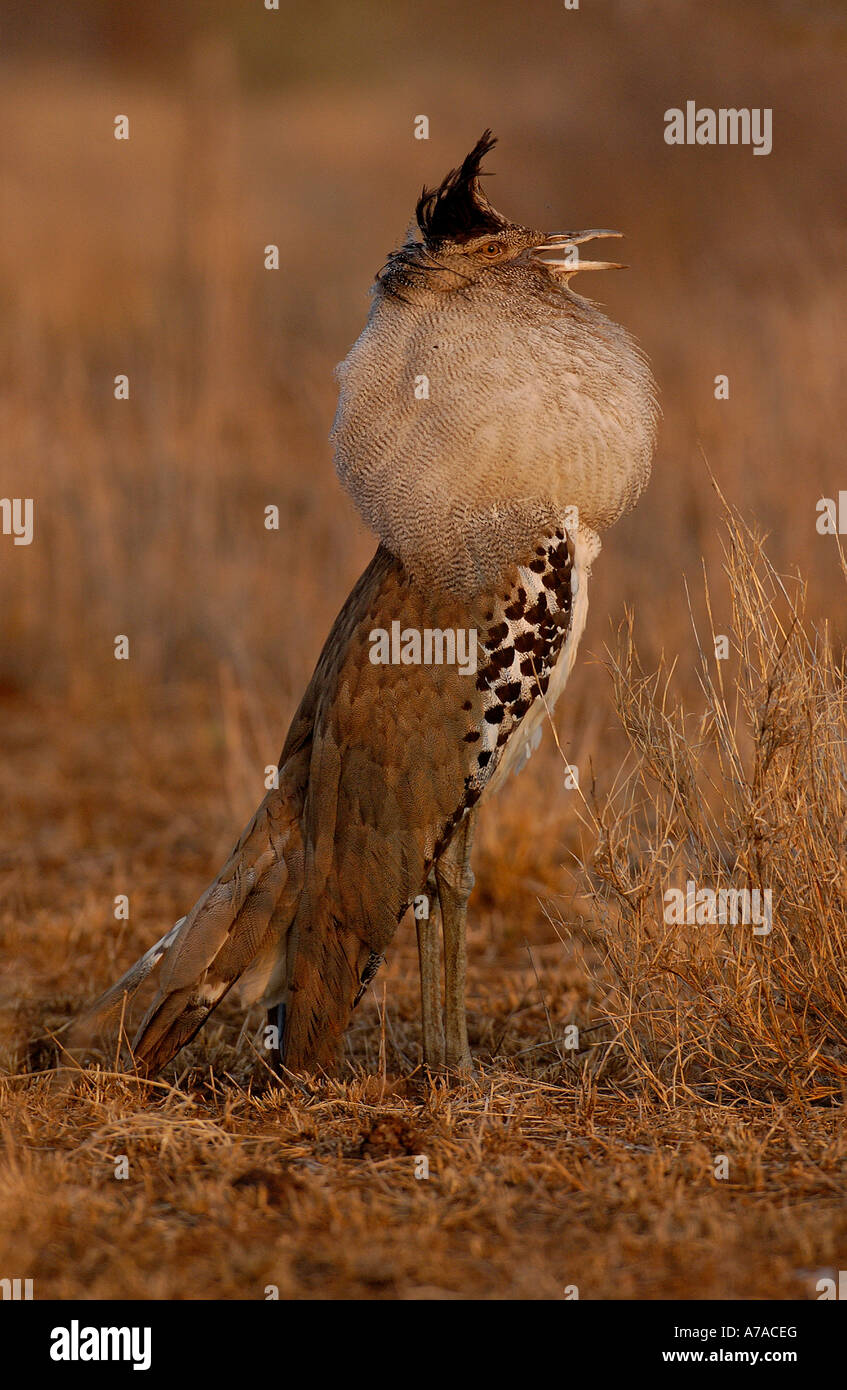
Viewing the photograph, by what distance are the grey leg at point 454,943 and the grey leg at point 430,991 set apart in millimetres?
26

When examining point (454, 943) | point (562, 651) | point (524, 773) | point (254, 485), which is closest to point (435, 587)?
point (562, 651)

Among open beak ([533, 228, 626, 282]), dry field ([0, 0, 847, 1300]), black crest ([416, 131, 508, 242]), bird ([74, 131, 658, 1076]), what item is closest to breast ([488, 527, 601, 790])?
bird ([74, 131, 658, 1076])

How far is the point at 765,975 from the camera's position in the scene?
3.39 m

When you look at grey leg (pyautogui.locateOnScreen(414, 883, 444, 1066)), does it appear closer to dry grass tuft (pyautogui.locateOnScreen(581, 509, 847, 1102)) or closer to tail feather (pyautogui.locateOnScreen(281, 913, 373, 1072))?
tail feather (pyautogui.locateOnScreen(281, 913, 373, 1072))

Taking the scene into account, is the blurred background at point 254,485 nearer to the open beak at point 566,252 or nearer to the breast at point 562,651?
the breast at point 562,651

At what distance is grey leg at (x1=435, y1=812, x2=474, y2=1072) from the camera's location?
3.64 m

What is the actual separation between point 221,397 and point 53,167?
11.8 m

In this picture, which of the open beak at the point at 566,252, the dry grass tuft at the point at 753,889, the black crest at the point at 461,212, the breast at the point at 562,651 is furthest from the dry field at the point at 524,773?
the black crest at the point at 461,212

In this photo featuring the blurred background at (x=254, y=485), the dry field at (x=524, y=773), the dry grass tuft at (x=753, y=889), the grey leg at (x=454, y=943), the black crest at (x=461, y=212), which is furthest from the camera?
the blurred background at (x=254, y=485)

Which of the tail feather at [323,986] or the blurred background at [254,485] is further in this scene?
the blurred background at [254,485]

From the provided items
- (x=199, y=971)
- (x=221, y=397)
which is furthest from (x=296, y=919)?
(x=221, y=397)

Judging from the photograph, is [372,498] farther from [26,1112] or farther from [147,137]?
[147,137]

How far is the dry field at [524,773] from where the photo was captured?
2.89 metres

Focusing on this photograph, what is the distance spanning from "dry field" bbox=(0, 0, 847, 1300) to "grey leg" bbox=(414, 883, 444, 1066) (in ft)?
0.24
